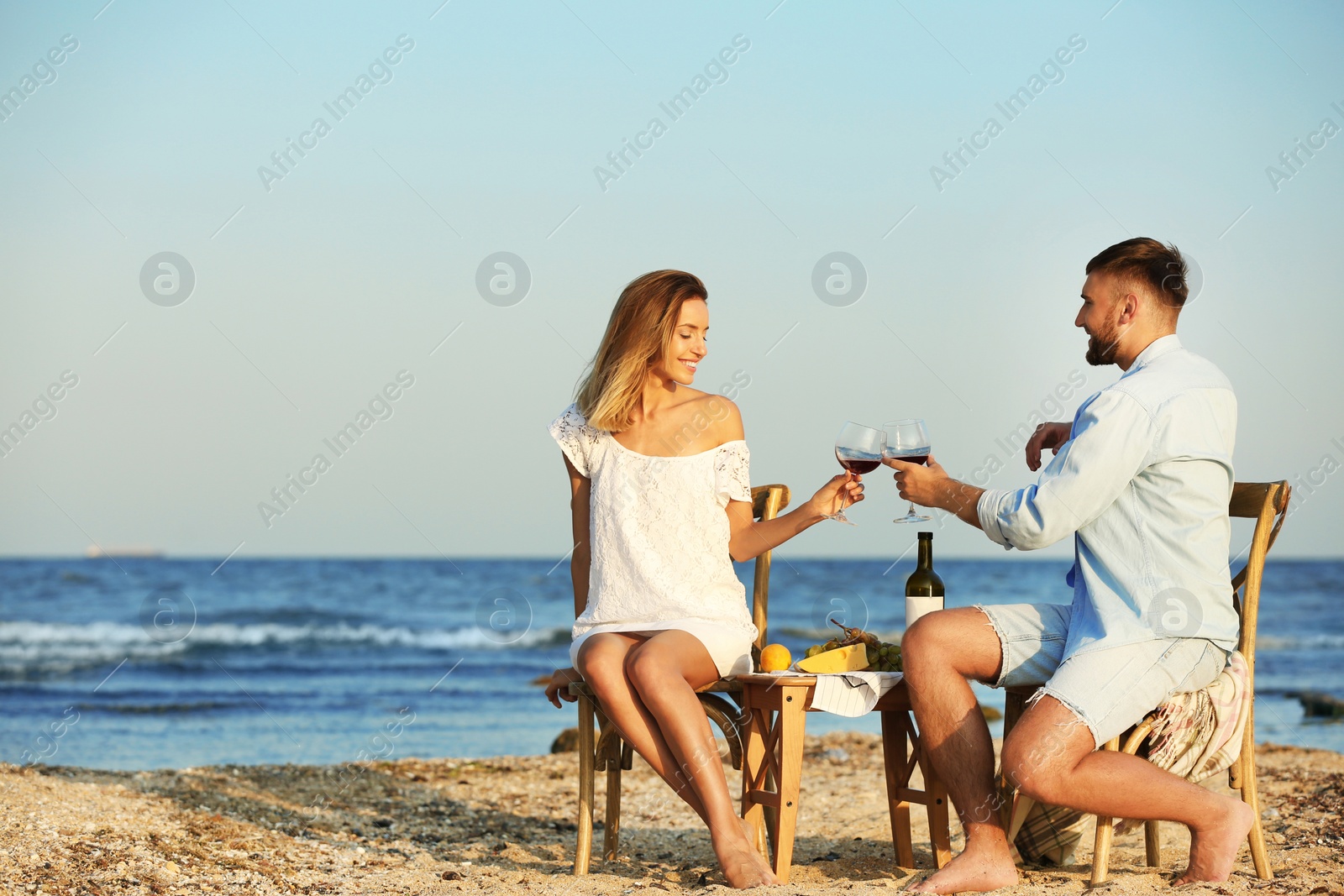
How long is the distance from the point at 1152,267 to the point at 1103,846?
1574 millimetres

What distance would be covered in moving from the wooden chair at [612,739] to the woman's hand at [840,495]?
0.29 metres

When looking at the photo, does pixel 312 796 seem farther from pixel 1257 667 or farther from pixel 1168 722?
pixel 1257 667

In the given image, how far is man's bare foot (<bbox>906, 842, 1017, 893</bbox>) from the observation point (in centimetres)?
311

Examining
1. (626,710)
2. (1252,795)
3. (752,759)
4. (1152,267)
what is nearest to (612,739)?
(626,710)

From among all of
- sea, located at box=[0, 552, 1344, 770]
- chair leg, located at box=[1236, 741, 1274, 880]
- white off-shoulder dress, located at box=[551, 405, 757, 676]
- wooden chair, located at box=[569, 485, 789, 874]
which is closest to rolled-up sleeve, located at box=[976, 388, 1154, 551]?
chair leg, located at box=[1236, 741, 1274, 880]

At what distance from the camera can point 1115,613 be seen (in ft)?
10.2

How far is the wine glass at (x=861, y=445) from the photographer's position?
3596mm

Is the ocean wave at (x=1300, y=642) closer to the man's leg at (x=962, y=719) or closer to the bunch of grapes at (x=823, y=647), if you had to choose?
the bunch of grapes at (x=823, y=647)

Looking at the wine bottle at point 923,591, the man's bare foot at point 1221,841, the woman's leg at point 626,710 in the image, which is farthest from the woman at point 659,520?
the man's bare foot at point 1221,841

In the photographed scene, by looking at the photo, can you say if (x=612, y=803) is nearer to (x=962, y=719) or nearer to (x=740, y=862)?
(x=740, y=862)

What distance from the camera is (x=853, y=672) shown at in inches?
138

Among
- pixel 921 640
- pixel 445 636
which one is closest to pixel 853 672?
pixel 921 640

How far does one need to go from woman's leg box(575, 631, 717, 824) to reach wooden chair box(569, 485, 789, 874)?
19cm

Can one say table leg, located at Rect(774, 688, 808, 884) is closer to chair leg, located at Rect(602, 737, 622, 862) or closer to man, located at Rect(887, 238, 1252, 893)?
man, located at Rect(887, 238, 1252, 893)
